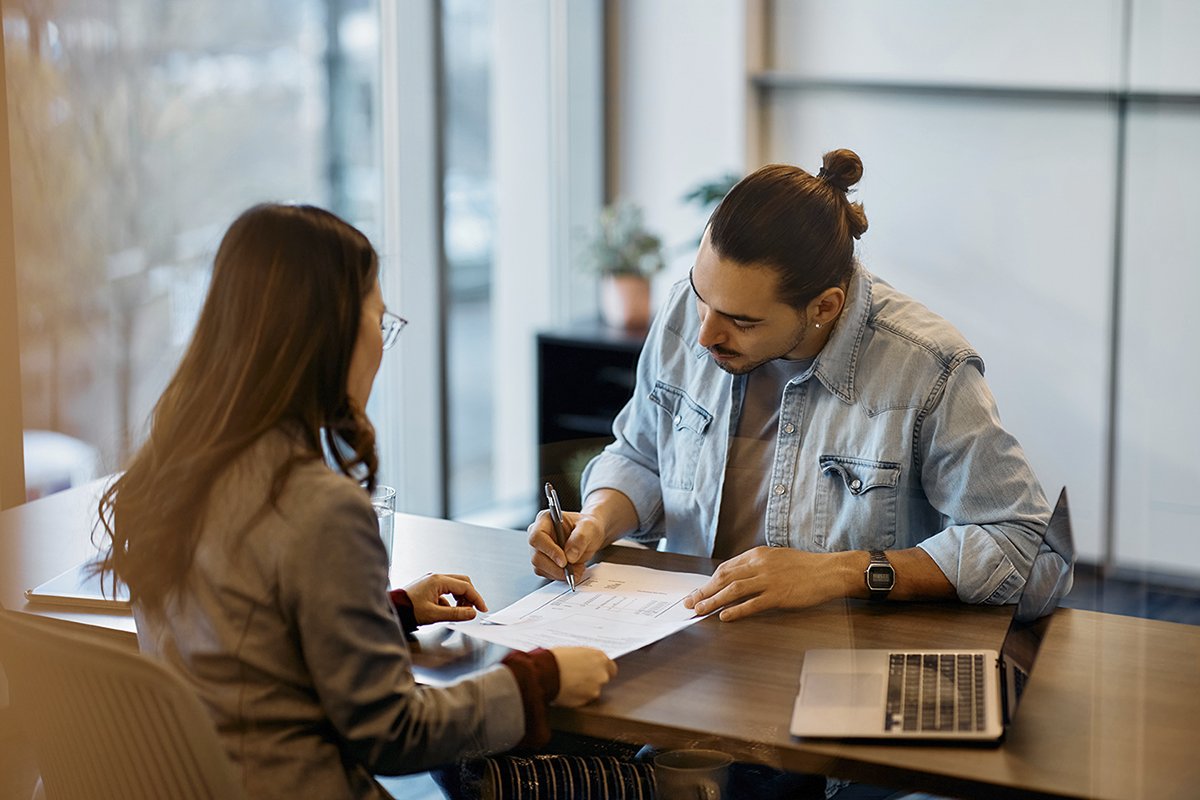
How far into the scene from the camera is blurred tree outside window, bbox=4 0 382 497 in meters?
1.37

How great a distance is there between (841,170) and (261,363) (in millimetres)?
595

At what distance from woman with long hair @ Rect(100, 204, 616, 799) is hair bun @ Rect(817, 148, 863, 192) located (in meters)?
0.46

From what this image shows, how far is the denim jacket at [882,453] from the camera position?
4.19 ft

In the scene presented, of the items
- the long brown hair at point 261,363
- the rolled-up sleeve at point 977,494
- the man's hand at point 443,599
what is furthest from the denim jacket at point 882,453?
the long brown hair at point 261,363

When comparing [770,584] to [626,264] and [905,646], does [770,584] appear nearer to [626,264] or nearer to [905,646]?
[905,646]

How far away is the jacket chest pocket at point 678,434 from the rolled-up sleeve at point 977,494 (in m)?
0.27

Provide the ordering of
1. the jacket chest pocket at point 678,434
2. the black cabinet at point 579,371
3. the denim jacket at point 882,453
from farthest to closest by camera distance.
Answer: the black cabinet at point 579,371, the jacket chest pocket at point 678,434, the denim jacket at point 882,453

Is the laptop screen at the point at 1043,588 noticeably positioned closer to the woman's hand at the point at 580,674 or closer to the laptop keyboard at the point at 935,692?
the laptop keyboard at the point at 935,692

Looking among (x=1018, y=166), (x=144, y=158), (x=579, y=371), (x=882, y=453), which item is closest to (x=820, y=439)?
(x=882, y=453)

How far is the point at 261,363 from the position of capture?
100 centimetres


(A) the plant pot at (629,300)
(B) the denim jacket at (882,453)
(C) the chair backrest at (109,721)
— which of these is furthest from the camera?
(A) the plant pot at (629,300)

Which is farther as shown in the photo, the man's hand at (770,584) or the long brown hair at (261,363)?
the man's hand at (770,584)

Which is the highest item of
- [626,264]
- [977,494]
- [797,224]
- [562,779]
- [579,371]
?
[797,224]

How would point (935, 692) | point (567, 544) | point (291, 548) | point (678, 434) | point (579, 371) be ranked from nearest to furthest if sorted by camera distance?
1. point (291, 548)
2. point (935, 692)
3. point (567, 544)
4. point (678, 434)
5. point (579, 371)
